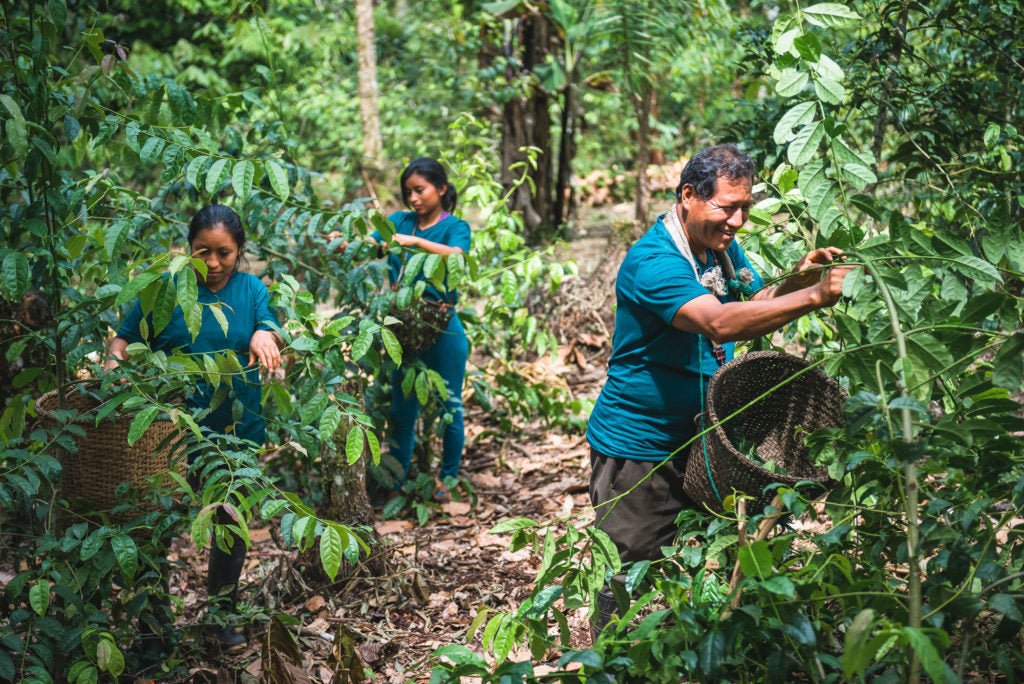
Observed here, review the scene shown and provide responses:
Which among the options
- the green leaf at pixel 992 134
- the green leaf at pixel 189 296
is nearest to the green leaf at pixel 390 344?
the green leaf at pixel 189 296

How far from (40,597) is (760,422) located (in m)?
2.13

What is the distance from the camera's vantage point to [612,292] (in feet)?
21.7

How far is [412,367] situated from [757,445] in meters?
1.93

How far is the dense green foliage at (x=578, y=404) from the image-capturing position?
1845 mm

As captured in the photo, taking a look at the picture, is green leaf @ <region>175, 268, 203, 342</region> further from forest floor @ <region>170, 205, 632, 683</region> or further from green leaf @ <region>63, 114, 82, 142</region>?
forest floor @ <region>170, 205, 632, 683</region>

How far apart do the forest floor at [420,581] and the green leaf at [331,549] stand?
0.56 m

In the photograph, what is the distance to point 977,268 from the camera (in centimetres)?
204

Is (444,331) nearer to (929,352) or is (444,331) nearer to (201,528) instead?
(201,528)

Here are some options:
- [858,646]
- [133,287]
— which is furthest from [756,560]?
[133,287]

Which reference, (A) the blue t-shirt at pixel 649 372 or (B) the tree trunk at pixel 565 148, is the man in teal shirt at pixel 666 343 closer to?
(A) the blue t-shirt at pixel 649 372

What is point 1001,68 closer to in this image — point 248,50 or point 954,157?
point 954,157

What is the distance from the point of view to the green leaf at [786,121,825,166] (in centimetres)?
235

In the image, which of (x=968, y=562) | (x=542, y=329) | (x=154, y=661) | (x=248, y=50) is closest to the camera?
(x=968, y=562)

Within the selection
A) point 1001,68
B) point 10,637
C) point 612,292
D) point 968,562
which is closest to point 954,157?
point 1001,68
